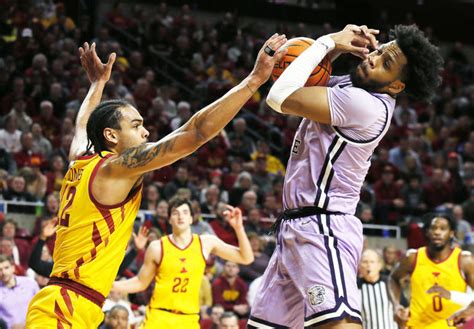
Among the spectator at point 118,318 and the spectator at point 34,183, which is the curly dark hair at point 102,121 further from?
the spectator at point 34,183

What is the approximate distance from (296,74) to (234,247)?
3.81m

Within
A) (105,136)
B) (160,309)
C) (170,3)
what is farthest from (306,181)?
(170,3)

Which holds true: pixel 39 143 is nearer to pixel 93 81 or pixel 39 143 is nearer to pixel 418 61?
pixel 93 81

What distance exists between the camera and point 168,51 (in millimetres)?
17312

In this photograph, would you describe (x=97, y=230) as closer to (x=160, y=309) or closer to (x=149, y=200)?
(x=160, y=309)

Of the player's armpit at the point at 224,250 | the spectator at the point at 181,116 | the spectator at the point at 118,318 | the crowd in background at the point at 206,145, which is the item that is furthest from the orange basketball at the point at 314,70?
the spectator at the point at 181,116

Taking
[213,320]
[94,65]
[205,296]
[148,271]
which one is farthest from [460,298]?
[94,65]

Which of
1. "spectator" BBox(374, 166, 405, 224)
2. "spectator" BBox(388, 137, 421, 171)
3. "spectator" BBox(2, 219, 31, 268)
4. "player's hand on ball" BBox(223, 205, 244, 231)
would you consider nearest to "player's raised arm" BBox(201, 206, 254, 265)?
"player's hand on ball" BBox(223, 205, 244, 231)

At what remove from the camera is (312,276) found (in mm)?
4738

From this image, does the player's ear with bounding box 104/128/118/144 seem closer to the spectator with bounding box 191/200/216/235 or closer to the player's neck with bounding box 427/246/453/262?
the player's neck with bounding box 427/246/453/262

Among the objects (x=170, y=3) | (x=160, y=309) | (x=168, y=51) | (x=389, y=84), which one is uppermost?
(x=170, y=3)

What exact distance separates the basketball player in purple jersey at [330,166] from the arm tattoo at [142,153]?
740mm

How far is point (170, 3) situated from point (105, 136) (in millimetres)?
14607

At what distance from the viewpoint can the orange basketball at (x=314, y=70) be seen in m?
4.99
